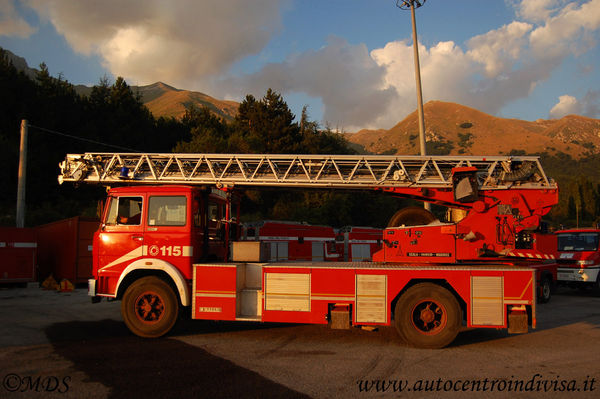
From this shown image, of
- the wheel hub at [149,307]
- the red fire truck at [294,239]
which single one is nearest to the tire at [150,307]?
the wheel hub at [149,307]

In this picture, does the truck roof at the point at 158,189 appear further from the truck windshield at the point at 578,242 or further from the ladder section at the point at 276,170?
the truck windshield at the point at 578,242

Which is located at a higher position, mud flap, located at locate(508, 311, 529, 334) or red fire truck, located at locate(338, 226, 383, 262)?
red fire truck, located at locate(338, 226, 383, 262)

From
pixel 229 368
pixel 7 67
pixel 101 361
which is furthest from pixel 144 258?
pixel 7 67

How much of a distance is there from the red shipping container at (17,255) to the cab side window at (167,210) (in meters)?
11.3

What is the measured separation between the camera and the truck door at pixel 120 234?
888cm

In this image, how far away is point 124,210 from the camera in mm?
9172

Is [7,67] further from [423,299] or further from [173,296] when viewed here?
[423,299]

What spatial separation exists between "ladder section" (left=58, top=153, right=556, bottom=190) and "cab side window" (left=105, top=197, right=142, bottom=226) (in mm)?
1681

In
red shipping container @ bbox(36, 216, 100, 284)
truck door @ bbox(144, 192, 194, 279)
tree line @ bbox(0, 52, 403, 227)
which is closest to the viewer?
truck door @ bbox(144, 192, 194, 279)

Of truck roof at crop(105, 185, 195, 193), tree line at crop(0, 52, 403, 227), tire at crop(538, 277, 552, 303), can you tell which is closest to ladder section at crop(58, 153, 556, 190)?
truck roof at crop(105, 185, 195, 193)

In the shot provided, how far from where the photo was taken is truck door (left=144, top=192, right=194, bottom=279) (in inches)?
346

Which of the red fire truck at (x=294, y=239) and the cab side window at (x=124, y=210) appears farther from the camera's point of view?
the red fire truck at (x=294, y=239)

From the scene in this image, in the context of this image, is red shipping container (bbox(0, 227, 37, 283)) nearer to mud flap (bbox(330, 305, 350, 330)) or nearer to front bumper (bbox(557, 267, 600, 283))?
mud flap (bbox(330, 305, 350, 330))

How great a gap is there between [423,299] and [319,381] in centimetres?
293
